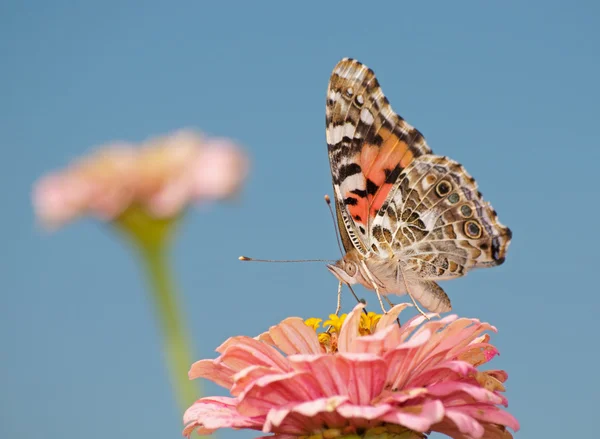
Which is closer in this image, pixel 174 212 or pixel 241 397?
pixel 241 397

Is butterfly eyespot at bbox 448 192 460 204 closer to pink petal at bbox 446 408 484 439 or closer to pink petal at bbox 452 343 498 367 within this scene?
pink petal at bbox 452 343 498 367

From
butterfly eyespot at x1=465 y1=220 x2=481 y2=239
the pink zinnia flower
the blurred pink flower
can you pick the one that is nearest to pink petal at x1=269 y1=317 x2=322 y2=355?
the pink zinnia flower

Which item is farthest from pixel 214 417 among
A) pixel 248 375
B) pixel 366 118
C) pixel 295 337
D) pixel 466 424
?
pixel 366 118

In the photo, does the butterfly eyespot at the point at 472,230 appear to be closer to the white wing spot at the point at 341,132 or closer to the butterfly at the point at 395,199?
the butterfly at the point at 395,199

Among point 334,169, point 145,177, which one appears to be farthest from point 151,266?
point 334,169

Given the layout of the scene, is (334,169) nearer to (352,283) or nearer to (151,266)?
(352,283)

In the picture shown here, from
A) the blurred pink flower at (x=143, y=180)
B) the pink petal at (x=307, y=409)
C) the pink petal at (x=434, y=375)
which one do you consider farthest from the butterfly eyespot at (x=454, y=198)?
the blurred pink flower at (x=143, y=180)
